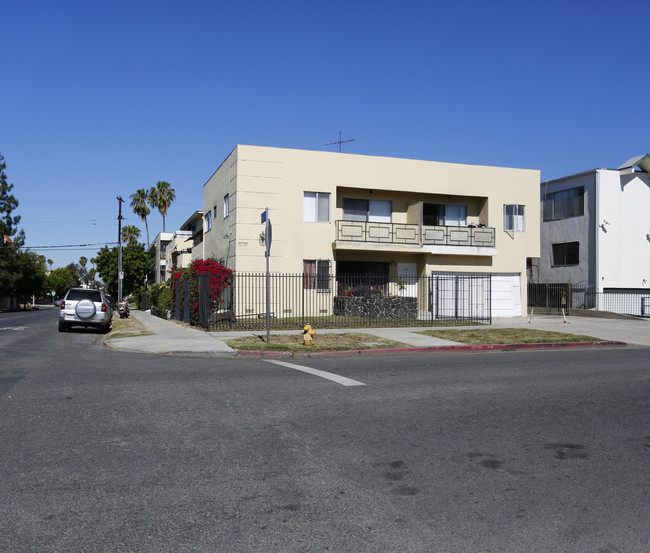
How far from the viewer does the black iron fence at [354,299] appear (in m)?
24.1

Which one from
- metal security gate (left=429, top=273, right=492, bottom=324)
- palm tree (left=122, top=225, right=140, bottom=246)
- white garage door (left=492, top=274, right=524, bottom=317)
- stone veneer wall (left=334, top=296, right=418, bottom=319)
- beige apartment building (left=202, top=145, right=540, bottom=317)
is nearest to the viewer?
stone veneer wall (left=334, top=296, right=418, bottom=319)

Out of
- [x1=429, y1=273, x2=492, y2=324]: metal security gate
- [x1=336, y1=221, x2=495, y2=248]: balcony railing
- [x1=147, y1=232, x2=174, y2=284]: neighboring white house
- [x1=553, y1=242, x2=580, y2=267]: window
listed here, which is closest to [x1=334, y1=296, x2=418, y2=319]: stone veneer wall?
[x1=429, y1=273, x2=492, y2=324]: metal security gate

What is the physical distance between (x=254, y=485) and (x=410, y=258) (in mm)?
25022

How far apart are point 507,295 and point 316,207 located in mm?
10879

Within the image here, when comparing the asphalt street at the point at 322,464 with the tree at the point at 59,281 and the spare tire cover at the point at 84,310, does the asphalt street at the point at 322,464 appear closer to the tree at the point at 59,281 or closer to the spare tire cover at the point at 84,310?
the spare tire cover at the point at 84,310

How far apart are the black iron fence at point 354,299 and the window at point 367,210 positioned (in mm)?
3056

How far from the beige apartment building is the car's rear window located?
6.09 meters

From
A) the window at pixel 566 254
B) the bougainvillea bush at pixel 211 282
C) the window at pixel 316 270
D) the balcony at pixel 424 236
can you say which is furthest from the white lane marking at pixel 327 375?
the window at pixel 566 254

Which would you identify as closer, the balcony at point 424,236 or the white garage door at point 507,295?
the balcony at point 424,236

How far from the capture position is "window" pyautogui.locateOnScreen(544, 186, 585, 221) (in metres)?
34.6

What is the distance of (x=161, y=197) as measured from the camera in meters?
68.0

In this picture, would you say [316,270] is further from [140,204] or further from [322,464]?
[140,204]

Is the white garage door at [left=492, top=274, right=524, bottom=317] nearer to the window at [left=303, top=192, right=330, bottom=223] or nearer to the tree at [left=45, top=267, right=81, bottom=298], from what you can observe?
the window at [left=303, top=192, right=330, bottom=223]

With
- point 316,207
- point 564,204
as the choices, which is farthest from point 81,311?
point 564,204
